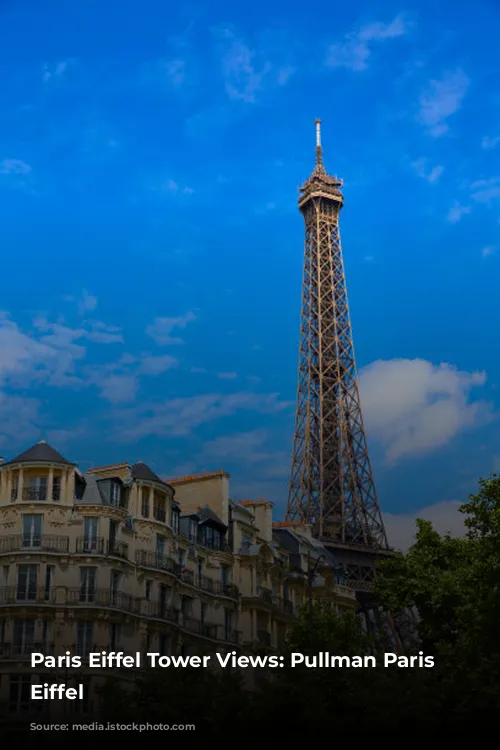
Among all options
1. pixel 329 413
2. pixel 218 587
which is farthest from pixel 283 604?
pixel 329 413

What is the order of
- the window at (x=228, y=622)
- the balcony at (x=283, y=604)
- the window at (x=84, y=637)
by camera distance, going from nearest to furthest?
the window at (x=84, y=637) < the window at (x=228, y=622) < the balcony at (x=283, y=604)

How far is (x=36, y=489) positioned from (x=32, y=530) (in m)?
2.02

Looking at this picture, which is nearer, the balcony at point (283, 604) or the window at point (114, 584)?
the window at point (114, 584)

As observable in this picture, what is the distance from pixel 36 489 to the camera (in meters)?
55.1

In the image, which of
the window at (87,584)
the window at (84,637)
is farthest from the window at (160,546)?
the window at (84,637)

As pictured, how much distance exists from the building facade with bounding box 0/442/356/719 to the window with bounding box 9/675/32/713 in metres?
0.04

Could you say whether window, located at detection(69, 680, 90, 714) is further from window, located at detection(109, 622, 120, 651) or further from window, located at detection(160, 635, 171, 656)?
window, located at detection(160, 635, 171, 656)

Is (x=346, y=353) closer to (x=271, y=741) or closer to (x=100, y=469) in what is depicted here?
(x=100, y=469)

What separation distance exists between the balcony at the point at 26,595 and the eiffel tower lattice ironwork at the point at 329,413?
51352 mm

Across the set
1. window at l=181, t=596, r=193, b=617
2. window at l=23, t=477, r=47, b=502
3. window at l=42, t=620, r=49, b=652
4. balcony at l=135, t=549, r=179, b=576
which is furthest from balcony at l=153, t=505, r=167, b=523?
window at l=42, t=620, r=49, b=652

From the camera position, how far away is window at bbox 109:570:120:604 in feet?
177

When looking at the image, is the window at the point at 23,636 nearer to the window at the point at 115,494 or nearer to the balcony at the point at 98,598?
the balcony at the point at 98,598

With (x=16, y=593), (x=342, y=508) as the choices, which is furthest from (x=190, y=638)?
(x=342, y=508)

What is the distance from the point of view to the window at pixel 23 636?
51656 millimetres
